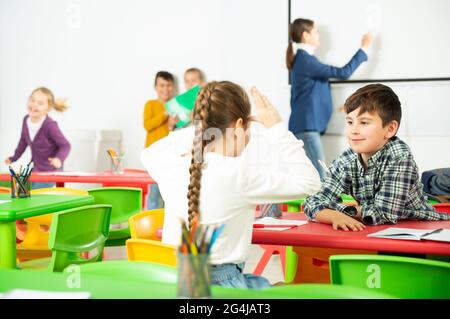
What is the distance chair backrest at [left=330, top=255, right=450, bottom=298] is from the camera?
1389 mm

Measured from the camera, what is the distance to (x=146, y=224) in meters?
2.42

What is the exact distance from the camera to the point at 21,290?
1.18 meters

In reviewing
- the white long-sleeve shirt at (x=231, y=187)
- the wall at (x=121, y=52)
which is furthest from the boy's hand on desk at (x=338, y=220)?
the wall at (x=121, y=52)

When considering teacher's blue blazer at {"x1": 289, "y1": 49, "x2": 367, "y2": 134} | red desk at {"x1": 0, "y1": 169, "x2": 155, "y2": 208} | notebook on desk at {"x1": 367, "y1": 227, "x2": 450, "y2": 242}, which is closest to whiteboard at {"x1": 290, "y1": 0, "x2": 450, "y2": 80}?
teacher's blue blazer at {"x1": 289, "y1": 49, "x2": 367, "y2": 134}

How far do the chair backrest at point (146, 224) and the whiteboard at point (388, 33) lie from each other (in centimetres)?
400

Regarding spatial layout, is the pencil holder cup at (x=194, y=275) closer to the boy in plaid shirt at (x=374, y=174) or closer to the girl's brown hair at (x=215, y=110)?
the girl's brown hair at (x=215, y=110)

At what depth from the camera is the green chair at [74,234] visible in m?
2.30

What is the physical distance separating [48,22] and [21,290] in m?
6.84

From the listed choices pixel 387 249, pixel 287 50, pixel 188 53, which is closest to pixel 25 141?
pixel 188 53

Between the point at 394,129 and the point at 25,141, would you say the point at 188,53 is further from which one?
the point at 394,129

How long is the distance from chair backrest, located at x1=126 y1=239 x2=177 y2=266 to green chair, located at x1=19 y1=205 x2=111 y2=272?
0.57 meters

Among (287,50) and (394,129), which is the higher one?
(287,50)

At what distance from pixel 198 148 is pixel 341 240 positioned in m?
0.53
